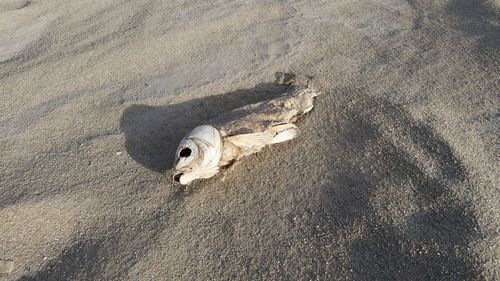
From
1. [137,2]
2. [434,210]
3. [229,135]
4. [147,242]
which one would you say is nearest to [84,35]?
[137,2]

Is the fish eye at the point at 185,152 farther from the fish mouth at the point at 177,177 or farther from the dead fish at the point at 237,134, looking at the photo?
the fish mouth at the point at 177,177

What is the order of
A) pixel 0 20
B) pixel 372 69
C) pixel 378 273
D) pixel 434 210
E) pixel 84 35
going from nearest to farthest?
pixel 378 273
pixel 434 210
pixel 372 69
pixel 84 35
pixel 0 20

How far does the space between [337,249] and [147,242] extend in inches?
38.4

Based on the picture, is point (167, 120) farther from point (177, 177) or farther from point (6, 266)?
point (6, 266)

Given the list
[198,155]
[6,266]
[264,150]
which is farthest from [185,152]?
[6,266]

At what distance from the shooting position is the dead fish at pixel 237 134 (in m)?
2.35

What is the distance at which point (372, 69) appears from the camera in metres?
3.16

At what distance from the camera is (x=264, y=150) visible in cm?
267

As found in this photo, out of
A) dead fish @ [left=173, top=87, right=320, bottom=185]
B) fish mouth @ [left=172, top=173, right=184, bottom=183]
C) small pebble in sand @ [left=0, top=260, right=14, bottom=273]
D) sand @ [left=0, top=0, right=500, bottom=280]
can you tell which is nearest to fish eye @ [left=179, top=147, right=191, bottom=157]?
dead fish @ [left=173, top=87, right=320, bottom=185]

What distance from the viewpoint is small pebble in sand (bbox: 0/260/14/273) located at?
219 centimetres

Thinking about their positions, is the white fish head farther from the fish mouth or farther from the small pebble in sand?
the small pebble in sand

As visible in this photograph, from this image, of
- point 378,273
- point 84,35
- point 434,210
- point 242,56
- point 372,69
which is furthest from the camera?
point 84,35

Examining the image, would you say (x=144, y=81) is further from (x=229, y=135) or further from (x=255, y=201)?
(x=255, y=201)

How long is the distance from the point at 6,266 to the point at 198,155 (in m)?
1.12
